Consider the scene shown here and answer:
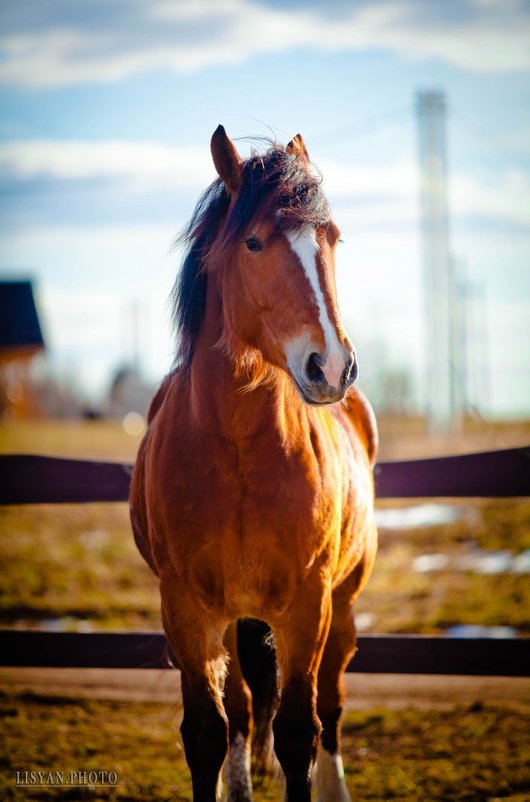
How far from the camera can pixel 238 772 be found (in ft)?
10.6

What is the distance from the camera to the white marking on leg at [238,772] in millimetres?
3201

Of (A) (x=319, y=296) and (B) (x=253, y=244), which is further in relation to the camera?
(B) (x=253, y=244)

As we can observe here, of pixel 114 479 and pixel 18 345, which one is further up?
pixel 114 479

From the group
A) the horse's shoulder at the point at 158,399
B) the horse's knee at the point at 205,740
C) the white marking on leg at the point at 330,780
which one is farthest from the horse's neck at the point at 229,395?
the white marking on leg at the point at 330,780

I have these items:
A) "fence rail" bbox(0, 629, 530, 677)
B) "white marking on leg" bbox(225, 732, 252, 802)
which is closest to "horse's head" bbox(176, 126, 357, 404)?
"white marking on leg" bbox(225, 732, 252, 802)

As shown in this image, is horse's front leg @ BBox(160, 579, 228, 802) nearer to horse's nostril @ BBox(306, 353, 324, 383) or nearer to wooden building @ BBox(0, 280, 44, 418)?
horse's nostril @ BBox(306, 353, 324, 383)

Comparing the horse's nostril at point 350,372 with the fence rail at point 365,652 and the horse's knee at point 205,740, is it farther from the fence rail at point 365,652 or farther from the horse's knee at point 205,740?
the fence rail at point 365,652

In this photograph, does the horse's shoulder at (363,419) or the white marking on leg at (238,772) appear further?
the horse's shoulder at (363,419)

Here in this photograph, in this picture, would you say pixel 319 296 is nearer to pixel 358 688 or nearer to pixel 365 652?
pixel 365 652

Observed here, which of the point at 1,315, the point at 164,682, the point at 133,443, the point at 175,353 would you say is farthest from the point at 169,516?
the point at 1,315

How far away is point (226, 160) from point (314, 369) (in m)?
0.90

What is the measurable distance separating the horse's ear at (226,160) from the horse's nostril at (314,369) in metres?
0.79

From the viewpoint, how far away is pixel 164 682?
17.4ft

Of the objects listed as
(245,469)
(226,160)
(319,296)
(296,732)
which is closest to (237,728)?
(296,732)
